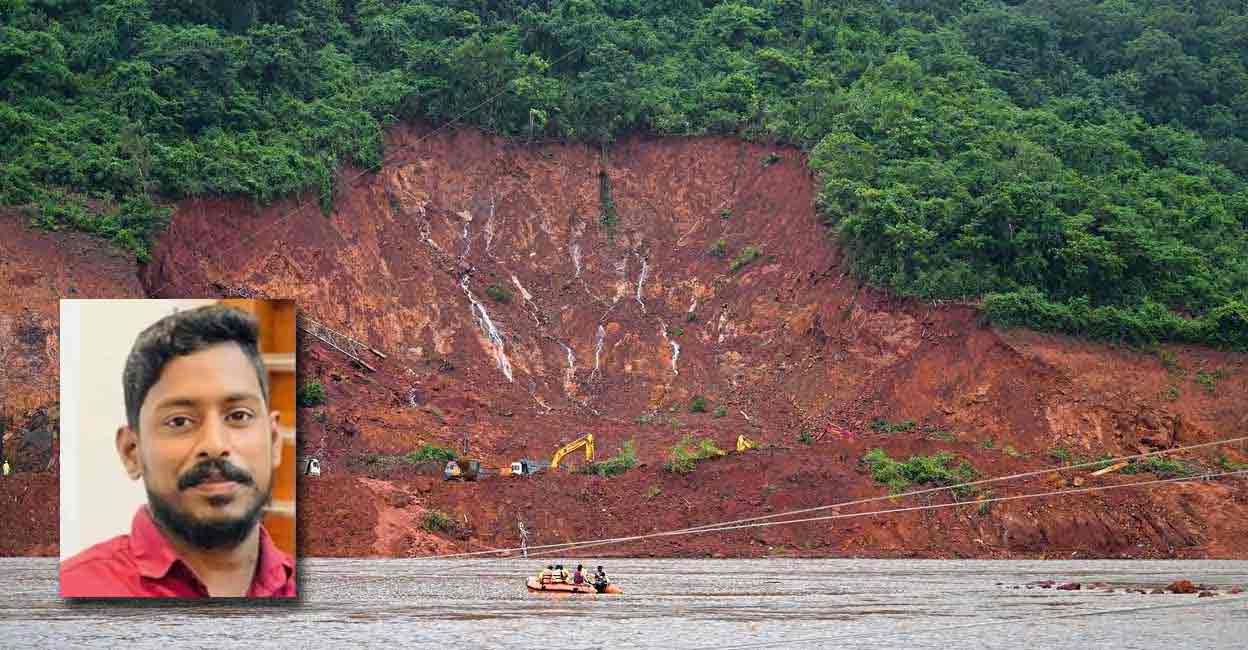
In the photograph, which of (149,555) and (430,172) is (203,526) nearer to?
(149,555)

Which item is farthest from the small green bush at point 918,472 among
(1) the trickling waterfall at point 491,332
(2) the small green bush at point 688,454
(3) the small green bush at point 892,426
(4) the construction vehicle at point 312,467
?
(4) the construction vehicle at point 312,467

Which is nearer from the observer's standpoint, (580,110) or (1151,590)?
(1151,590)

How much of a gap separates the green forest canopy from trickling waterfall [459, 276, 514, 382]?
6508mm

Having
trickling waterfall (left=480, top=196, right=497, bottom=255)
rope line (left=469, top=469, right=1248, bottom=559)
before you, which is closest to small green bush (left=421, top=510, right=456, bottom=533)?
rope line (left=469, top=469, right=1248, bottom=559)

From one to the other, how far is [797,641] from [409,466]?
81.2 ft

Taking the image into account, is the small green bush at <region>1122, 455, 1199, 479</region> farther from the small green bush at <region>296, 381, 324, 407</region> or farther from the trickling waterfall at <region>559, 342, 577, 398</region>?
the small green bush at <region>296, 381, 324, 407</region>

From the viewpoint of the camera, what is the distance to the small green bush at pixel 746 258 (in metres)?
61.4

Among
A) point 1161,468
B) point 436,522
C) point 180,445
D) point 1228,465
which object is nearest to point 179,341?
point 180,445

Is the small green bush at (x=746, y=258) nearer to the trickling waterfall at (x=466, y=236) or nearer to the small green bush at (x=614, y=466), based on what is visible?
the trickling waterfall at (x=466, y=236)

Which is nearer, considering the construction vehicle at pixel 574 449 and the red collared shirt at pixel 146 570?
the red collared shirt at pixel 146 570

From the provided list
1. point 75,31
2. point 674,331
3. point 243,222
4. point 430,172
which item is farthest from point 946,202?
point 75,31

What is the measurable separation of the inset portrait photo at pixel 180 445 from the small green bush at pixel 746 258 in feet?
151

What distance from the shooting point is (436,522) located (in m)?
46.7

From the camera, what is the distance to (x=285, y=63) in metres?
61.0
